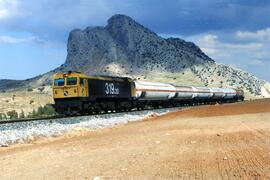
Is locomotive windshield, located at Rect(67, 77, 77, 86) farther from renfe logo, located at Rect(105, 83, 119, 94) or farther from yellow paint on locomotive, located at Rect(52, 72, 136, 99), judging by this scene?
renfe logo, located at Rect(105, 83, 119, 94)

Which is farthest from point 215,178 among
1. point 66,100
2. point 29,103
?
point 29,103

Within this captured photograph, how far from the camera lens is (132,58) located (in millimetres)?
155000

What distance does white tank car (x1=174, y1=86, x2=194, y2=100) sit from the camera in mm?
60756

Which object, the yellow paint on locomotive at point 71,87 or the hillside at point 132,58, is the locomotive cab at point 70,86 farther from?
the hillside at point 132,58

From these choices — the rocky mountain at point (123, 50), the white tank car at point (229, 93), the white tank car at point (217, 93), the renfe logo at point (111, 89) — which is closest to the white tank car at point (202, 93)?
the white tank car at point (217, 93)

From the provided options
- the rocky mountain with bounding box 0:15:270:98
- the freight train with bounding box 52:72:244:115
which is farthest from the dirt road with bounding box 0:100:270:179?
the rocky mountain with bounding box 0:15:270:98

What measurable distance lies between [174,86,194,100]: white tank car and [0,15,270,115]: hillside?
7806cm

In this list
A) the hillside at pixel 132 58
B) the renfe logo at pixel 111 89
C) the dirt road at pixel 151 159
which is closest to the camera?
the dirt road at pixel 151 159

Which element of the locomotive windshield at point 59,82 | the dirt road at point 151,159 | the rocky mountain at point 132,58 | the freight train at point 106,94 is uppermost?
the rocky mountain at point 132,58

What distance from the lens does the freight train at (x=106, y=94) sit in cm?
3659

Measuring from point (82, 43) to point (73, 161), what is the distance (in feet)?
493

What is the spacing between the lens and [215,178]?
989cm

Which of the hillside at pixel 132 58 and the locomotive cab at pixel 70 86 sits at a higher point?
the hillside at pixel 132 58

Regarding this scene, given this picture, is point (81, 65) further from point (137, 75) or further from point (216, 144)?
point (216, 144)
